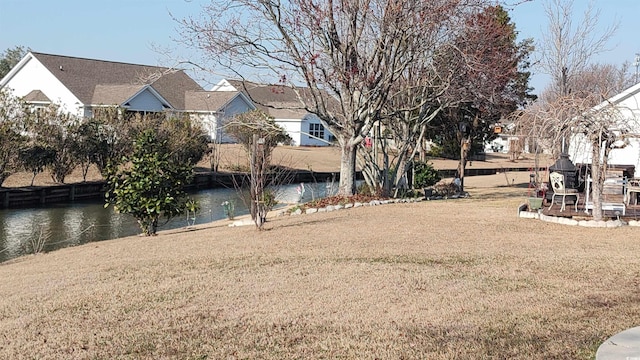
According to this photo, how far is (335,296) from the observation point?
8.12m

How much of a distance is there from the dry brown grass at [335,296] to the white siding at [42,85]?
32.9 m

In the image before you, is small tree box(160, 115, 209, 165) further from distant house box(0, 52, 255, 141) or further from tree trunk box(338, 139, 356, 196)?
tree trunk box(338, 139, 356, 196)

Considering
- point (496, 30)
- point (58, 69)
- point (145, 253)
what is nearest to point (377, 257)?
point (145, 253)

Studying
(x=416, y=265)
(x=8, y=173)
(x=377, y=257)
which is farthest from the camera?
(x=8, y=173)

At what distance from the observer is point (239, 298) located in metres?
8.22

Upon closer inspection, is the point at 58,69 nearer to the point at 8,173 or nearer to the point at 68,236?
the point at 8,173

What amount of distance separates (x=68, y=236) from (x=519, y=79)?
21990mm

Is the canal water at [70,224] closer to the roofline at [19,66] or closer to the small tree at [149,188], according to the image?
the small tree at [149,188]

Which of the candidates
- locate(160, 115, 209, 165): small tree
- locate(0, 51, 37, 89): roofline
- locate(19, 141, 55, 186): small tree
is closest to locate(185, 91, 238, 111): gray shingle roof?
locate(160, 115, 209, 165): small tree

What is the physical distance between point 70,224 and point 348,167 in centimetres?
924

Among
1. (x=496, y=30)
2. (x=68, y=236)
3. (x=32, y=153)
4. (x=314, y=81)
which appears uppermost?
(x=496, y=30)

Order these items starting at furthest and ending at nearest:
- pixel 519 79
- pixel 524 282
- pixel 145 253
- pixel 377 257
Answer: pixel 519 79 < pixel 145 253 < pixel 377 257 < pixel 524 282

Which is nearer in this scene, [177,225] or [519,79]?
[177,225]

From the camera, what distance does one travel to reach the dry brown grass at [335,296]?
20.7 feet
